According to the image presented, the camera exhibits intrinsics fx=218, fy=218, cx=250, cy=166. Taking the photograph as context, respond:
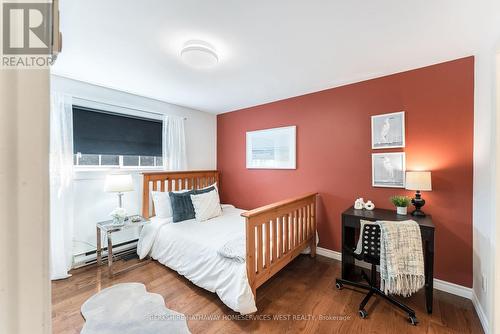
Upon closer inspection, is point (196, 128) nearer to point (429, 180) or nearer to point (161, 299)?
point (161, 299)

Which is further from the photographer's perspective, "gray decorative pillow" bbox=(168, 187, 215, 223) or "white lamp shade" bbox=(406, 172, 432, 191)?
"gray decorative pillow" bbox=(168, 187, 215, 223)

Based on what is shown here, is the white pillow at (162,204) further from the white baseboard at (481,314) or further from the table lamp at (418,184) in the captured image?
the white baseboard at (481,314)

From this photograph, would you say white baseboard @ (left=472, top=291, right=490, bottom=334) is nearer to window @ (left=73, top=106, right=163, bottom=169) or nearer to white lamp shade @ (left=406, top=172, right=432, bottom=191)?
white lamp shade @ (left=406, top=172, right=432, bottom=191)

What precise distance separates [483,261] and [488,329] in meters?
0.48

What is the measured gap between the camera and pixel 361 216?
222 centimetres

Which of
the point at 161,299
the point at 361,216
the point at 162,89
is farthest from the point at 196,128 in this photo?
the point at 361,216

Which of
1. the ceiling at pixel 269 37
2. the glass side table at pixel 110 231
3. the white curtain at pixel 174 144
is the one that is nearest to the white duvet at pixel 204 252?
the glass side table at pixel 110 231

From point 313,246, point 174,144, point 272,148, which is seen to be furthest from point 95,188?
point 313,246

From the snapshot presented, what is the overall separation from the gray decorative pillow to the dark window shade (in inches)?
36.0

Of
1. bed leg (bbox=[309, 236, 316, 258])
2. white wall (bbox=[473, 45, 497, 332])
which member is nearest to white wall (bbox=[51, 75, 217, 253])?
bed leg (bbox=[309, 236, 316, 258])

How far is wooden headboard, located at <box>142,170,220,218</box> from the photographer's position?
308 centimetres

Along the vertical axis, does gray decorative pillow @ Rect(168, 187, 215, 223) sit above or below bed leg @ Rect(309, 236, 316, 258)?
above

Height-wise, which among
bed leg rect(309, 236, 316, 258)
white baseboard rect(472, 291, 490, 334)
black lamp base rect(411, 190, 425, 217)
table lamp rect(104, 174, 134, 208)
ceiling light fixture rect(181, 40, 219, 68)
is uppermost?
ceiling light fixture rect(181, 40, 219, 68)

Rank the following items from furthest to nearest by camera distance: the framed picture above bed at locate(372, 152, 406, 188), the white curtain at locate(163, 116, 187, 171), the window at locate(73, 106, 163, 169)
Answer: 1. the white curtain at locate(163, 116, 187, 171)
2. the window at locate(73, 106, 163, 169)
3. the framed picture above bed at locate(372, 152, 406, 188)
